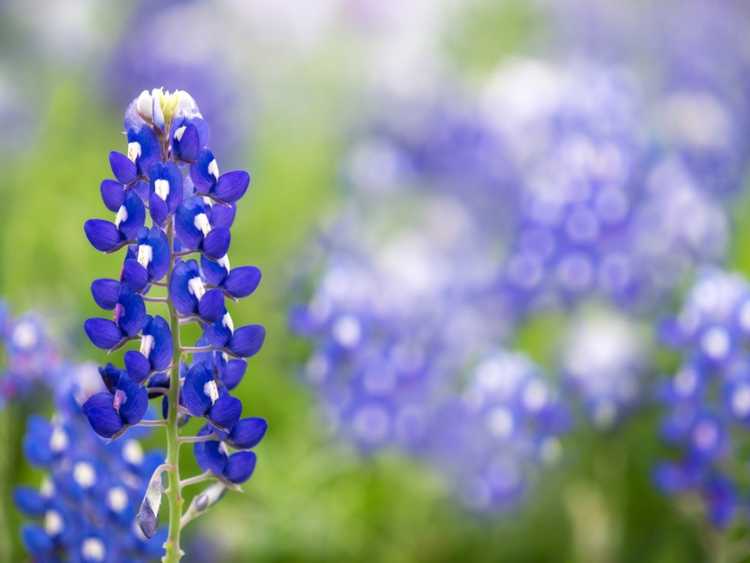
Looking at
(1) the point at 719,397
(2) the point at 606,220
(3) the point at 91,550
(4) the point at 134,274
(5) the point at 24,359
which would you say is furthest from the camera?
(2) the point at 606,220

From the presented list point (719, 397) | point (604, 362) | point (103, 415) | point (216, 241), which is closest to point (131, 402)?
point (103, 415)

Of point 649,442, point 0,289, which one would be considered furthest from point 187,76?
→ point 649,442

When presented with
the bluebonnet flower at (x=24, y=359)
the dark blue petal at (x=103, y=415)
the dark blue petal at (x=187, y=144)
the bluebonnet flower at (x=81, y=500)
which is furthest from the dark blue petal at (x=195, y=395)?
the bluebonnet flower at (x=24, y=359)

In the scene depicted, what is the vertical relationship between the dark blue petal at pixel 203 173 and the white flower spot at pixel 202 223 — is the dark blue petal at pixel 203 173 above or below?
above

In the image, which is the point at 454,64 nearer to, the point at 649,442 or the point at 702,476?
the point at 649,442

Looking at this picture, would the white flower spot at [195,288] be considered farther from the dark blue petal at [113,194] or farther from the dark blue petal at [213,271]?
the dark blue petal at [113,194]

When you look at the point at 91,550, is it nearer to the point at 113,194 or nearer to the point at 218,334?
the point at 218,334
